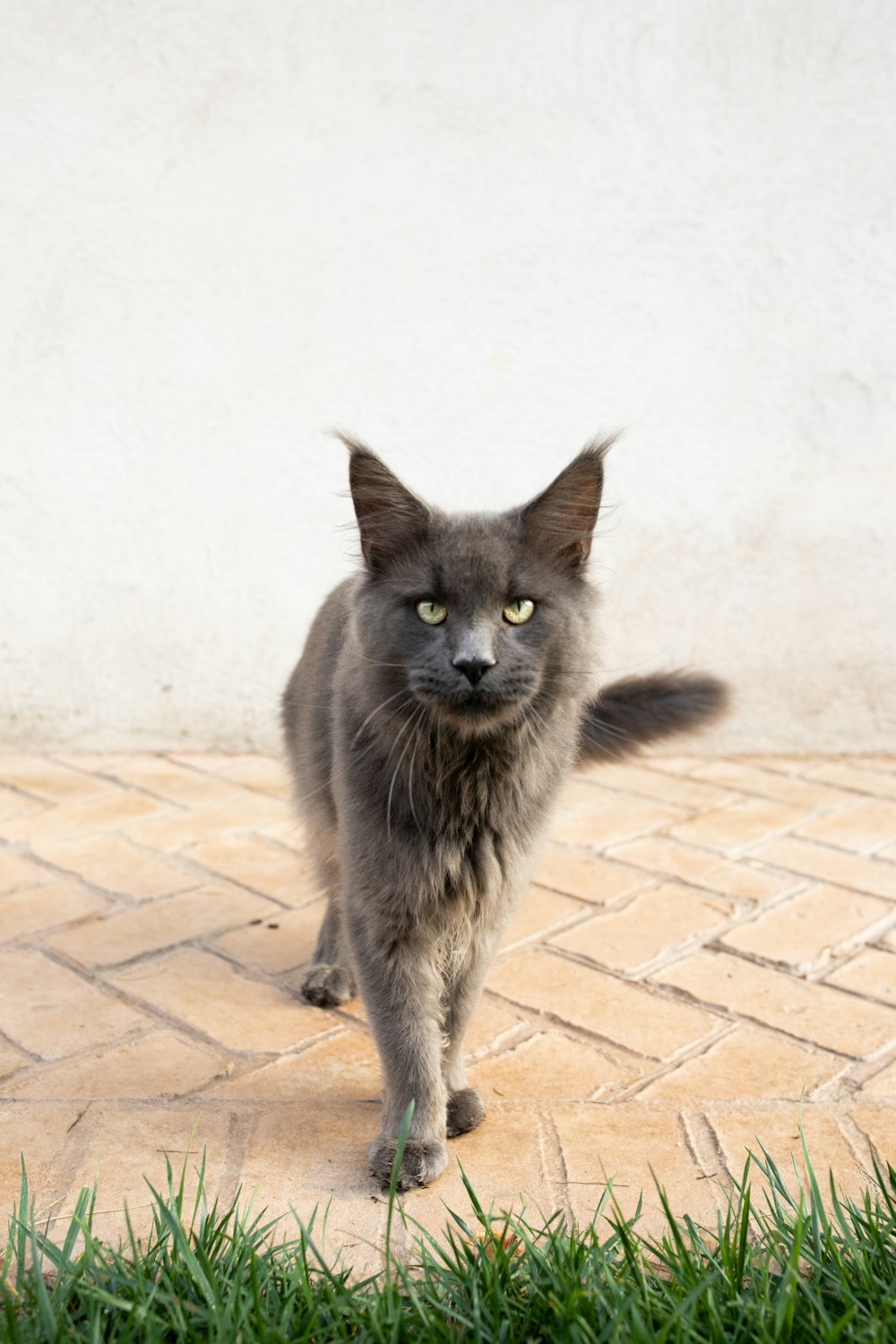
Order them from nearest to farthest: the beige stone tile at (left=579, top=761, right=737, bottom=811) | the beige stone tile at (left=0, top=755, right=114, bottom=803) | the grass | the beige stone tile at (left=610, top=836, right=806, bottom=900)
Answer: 1. the grass
2. the beige stone tile at (left=610, top=836, right=806, bottom=900)
3. the beige stone tile at (left=0, top=755, right=114, bottom=803)
4. the beige stone tile at (left=579, top=761, right=737, bottom=811)

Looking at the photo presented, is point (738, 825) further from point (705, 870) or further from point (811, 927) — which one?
point (811, 927)

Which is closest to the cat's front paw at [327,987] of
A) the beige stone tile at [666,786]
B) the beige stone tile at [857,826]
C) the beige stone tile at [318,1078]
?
the beige stone tile at [318,1078]

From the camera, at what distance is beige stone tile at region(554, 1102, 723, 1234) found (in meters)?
1.81

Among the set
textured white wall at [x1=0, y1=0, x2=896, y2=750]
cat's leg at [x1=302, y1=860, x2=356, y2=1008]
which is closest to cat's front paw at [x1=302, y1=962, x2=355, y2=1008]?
cat's leg at [x1=302, y1=860, x2=356, y2=1008]

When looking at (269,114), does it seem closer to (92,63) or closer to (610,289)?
(92,63)

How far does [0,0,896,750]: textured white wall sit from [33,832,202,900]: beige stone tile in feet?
3.50

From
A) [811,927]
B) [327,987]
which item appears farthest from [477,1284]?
[811,927]

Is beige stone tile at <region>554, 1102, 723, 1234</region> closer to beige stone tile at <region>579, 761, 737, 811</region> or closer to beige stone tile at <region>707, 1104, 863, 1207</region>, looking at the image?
beige stone tile at <region>707, 1104, 863, 1207</region>

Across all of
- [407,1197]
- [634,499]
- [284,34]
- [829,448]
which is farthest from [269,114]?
[407,1197]

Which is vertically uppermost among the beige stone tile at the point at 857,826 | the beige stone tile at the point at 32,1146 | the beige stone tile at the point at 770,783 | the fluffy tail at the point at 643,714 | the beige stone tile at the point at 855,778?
the fluffy tail at the point at 643,714

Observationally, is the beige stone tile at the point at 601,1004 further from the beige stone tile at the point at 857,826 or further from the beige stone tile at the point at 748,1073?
the beige stone tile at the point at 857,826

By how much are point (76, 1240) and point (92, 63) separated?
3.93 m

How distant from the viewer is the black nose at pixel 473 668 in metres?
1.75

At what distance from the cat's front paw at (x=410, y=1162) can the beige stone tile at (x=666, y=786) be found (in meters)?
2.22
